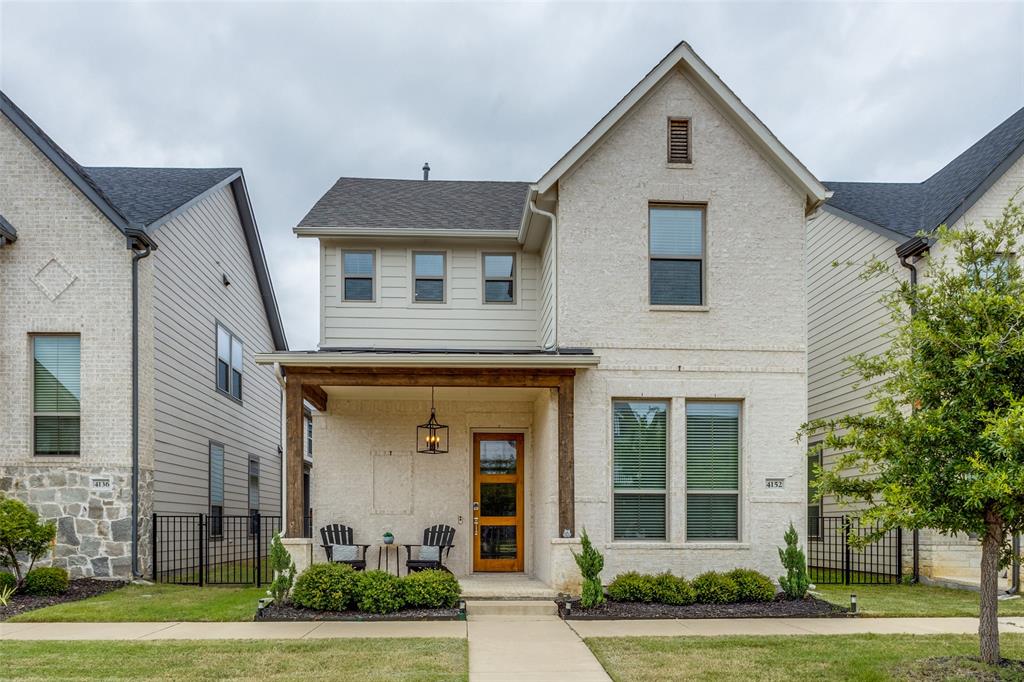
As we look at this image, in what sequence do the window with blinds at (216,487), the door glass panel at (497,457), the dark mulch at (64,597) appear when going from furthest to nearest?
the window with blinds at (216,487)
the door glass panel at (497,457)
the dark mulch at (64,597)

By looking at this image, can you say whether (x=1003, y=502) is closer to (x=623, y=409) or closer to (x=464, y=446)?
(x=623, y=409)

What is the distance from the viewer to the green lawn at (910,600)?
1071 cm

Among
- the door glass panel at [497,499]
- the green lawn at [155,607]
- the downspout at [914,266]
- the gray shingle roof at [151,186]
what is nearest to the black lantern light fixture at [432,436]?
the door glass panel at [497,499]

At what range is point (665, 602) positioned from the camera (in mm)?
11008

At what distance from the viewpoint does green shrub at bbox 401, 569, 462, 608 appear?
10.4 m

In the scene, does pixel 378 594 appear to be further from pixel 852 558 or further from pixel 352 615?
pixel 852 558

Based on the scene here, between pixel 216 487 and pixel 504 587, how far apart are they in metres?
8.29

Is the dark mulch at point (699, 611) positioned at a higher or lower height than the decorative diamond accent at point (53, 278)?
lower

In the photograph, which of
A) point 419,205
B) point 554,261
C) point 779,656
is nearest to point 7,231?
point 419,205

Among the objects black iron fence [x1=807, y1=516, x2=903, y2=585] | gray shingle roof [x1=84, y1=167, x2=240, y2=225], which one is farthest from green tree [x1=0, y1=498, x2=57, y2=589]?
black iron fence [x1=807, y1=516, x2=903, y2=585]

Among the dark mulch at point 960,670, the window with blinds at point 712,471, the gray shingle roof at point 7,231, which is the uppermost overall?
the gray shingle roof at point 7,231

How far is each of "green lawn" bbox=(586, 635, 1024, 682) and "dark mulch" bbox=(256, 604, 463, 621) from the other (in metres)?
2.16

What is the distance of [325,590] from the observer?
10312 mm

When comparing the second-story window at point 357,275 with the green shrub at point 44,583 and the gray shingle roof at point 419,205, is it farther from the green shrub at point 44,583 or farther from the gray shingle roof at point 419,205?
the green shrub at point 44,583
